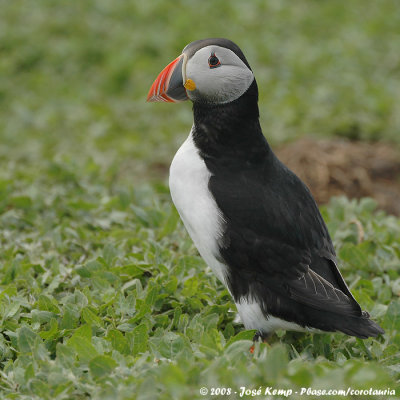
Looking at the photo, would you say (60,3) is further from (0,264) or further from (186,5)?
(0,264)

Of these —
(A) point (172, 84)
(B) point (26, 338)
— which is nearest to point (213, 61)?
(A) point (172, 84)

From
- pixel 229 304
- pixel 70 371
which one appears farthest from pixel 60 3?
pixel 70 371

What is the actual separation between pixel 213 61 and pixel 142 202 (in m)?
2.05

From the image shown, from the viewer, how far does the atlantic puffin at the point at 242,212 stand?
3.24m

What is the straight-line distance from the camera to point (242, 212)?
3246mm

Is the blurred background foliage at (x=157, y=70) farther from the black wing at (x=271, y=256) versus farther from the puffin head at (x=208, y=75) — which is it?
the black wing at (x=271, y=256)

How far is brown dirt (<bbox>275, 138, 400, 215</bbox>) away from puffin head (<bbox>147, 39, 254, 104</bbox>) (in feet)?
8.47

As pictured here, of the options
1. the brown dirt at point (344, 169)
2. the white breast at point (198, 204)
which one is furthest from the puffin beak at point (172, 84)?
the brown dirt at point (344, 169)

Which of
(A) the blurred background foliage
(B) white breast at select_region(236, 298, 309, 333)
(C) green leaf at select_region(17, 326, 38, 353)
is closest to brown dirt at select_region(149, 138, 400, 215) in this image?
(A) the blurred background foliage

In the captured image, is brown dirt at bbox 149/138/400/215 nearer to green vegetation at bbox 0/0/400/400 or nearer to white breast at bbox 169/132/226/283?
green vegetation at bbox 0/0/400/400

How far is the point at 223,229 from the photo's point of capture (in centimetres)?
323

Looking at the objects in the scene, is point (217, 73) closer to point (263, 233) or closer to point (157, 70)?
point (263, 233)

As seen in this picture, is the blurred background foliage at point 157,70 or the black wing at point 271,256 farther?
the blurred background foliage at point 157,70

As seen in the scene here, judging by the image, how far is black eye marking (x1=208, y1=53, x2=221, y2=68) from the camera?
128 inches
